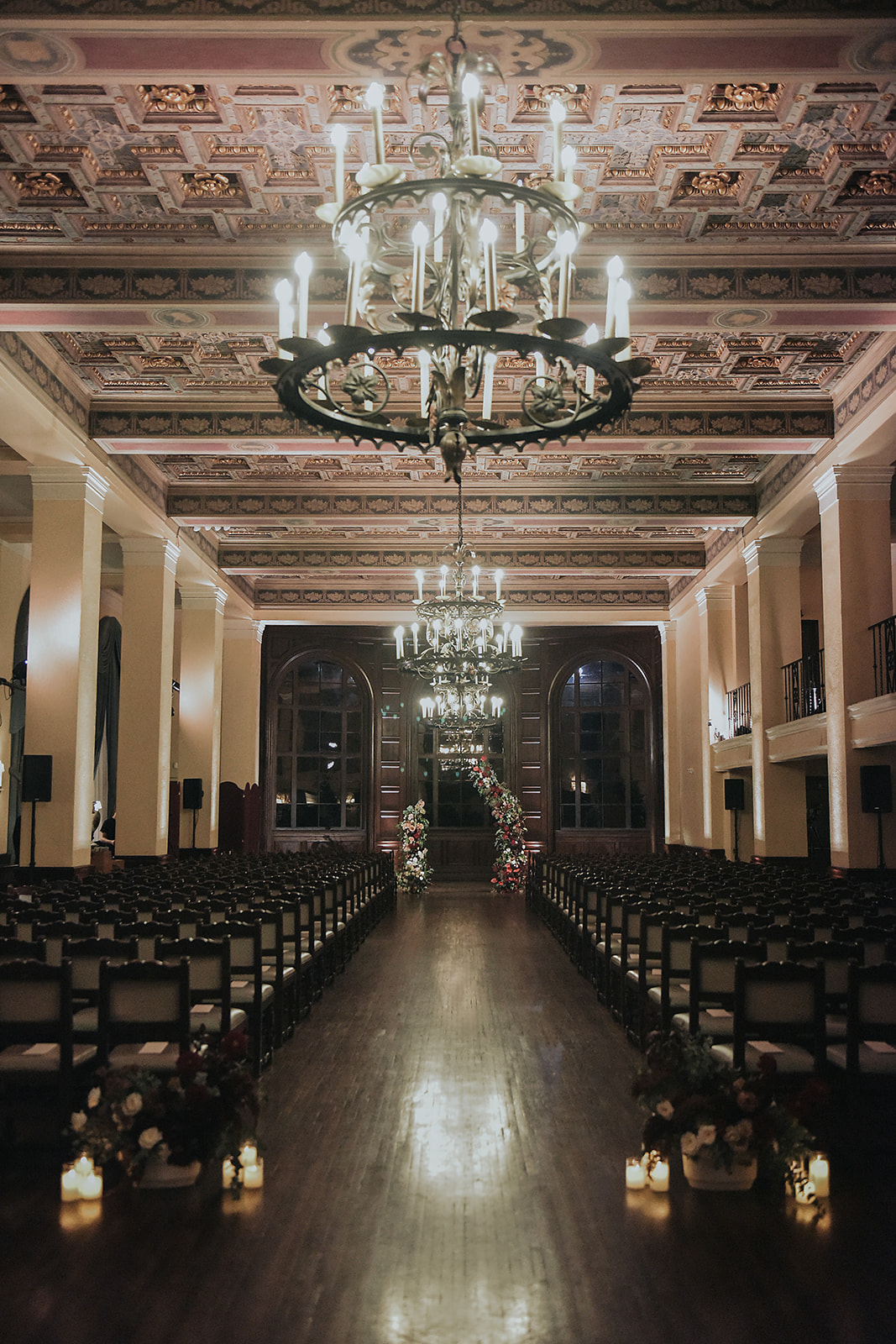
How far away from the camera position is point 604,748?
27016 mm

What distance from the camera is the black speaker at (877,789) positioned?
12.1 metres

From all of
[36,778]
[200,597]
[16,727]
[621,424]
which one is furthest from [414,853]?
[621,424]

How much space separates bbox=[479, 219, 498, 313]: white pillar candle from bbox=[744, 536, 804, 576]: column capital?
13.3m

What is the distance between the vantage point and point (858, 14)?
20.3ft

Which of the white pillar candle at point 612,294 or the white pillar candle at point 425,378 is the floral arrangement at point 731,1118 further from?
the white pillar candle at point 425,378

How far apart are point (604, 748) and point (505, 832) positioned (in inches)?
183

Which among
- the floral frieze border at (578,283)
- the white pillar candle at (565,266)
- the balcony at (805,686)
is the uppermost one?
the floral frieze border at (578,283)

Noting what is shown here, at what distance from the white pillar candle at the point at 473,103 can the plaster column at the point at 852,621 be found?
9.72 meters

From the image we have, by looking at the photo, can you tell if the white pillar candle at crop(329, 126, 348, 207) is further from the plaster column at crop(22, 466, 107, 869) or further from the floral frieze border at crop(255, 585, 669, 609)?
the floral frieze border at crop(255, 585, 669, 609)

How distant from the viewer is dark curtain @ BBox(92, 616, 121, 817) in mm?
21984

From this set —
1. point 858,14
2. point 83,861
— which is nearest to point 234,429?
point 83,861

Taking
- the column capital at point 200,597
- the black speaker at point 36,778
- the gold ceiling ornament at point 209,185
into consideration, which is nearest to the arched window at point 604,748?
the column capital at point 200,597

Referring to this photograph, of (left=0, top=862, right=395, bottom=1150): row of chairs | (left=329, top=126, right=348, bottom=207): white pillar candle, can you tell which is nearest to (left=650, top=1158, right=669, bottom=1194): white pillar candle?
(left=0, top=862, right=395, bottom=1150): row of chairs

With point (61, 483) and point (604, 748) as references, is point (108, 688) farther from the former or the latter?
point (604, 748)
